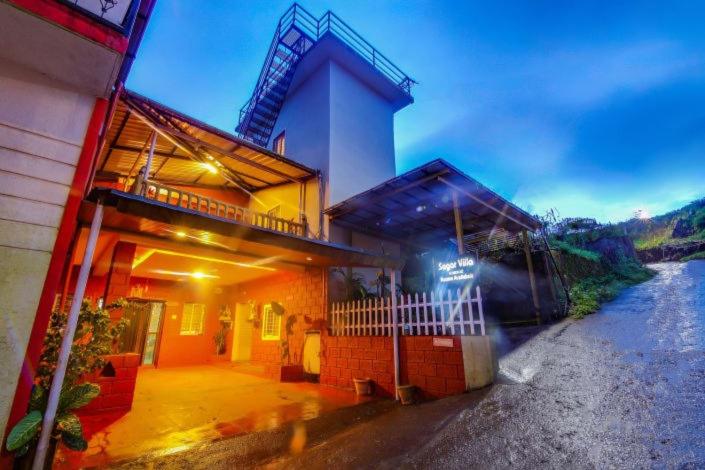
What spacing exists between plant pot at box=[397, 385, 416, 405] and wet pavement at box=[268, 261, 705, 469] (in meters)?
0.49

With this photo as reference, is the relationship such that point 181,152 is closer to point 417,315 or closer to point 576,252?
point 417,315

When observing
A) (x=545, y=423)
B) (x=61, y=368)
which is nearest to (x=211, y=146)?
(x=61, y=368)

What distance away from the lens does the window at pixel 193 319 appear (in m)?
12.8

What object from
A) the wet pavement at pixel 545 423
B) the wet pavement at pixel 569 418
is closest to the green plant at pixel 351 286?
the wet pavement at pixel 545 423

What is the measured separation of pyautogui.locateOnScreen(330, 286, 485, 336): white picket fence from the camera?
576cm

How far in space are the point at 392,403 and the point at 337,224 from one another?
19.8 ft

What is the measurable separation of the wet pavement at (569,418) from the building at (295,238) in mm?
1168

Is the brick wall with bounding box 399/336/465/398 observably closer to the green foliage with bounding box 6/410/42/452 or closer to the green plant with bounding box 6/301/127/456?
the green plant with bounding box 6/301/127/456

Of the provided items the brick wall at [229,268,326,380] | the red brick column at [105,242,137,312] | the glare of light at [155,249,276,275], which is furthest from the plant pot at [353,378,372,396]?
the red brick column at [105,242,137,312]

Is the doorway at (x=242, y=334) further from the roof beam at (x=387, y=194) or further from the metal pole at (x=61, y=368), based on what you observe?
the metal pole at (x=61, y=368)

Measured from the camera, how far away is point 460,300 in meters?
5.83

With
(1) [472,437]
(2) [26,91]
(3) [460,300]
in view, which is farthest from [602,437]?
(2) [26,91]

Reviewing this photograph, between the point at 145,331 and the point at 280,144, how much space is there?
9.52m

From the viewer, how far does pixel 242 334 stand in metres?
13.2
